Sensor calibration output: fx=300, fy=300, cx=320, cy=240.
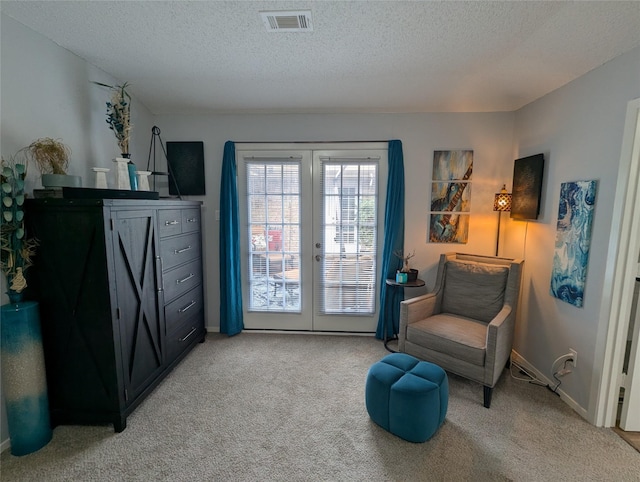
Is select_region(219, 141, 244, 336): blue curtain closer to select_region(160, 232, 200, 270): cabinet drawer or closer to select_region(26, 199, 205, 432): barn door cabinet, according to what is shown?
select_region(160, 232, 200, 270): cabinet drawer

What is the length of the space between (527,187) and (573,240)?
27.8 inches

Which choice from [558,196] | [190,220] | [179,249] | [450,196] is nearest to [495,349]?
[558,196]

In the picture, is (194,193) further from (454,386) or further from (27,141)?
(454,386)

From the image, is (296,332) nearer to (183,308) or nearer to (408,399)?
(183,308)

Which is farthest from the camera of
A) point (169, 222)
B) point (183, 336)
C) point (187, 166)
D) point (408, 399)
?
point (187, 166)

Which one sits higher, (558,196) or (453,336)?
(558,196)

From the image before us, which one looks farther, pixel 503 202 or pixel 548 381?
pixel 503 202

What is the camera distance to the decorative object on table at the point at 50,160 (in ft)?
6.34

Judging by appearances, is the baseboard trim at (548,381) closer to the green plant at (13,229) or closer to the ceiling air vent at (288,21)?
the ceiling air vent at (288,21)

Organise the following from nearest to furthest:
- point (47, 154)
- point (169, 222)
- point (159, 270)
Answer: point (47, 154) < point (159, 270) < point (169, 222)

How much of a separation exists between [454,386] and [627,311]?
129cm

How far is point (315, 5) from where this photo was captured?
1841mm

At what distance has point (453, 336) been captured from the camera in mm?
2438

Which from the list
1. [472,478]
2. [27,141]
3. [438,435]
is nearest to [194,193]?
[27,141]
